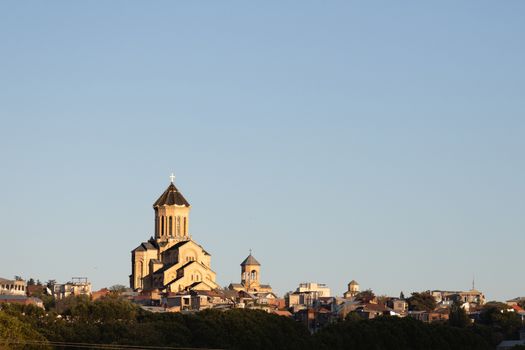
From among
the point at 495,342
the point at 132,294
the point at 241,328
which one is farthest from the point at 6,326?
the point at 132,294

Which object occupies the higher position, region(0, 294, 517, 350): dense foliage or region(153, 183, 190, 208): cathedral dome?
region(153, 183, 190, 208): cathedral dome

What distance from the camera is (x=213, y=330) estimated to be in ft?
419

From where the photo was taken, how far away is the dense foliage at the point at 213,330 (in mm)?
120562

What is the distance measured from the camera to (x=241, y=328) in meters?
130

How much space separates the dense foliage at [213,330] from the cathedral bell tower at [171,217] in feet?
156

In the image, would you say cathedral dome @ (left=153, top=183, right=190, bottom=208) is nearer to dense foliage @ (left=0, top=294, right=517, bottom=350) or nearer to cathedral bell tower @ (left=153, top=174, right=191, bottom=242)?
cathedral bell tower @ (left=153, top=174, right=191, bottom=242)

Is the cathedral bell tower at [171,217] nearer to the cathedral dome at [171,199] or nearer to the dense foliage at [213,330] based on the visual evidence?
the cathedral dome at [171,199]

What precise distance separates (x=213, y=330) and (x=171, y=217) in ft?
229

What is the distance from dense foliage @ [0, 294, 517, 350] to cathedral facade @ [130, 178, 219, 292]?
4373 centimetres

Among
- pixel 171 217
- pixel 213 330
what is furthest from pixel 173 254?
pixel 213 330

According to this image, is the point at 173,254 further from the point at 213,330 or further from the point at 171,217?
the point at 213,330

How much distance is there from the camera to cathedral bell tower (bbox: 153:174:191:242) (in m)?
196

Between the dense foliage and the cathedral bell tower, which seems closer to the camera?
the dense foliage

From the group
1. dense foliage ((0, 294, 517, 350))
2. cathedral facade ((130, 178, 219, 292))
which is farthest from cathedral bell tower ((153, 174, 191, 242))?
dense foliage ((0, 294, 517, 350))
